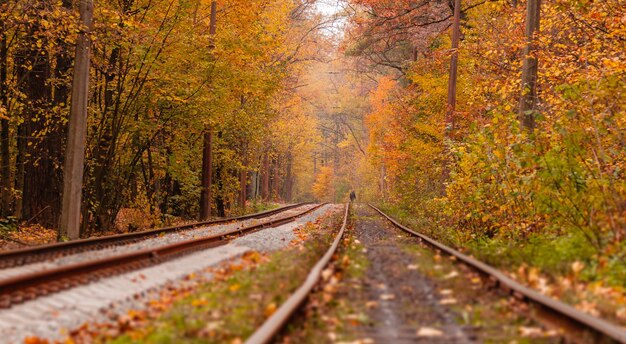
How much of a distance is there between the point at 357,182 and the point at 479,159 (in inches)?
2636

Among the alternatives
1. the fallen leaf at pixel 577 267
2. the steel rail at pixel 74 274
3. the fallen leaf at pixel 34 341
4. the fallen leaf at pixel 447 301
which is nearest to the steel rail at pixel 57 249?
the steel rail at pixel 74 274

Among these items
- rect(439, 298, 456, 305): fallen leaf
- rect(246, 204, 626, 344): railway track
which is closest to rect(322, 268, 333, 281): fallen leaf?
rect(246, 204, 626, 344): railway track

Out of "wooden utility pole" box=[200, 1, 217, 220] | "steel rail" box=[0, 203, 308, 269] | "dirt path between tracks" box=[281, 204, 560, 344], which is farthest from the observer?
"wooden utility pole" box=[200, 1, 217, 220]

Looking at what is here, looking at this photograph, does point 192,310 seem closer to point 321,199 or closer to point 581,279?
point 581,279

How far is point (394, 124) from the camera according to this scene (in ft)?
106

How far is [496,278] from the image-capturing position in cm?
648

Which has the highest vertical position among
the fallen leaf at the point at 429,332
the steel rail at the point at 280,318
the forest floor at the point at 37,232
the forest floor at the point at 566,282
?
the forest floor at the point at 566,282

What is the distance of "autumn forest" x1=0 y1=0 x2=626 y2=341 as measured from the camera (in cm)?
977

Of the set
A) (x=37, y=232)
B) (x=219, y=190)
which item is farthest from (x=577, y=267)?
(x=219, y=190)

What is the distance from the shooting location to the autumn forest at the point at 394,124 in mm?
9773

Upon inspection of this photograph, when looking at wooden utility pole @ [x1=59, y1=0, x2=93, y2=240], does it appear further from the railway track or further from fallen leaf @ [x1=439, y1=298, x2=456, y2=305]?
fallen leaf @ [x1=439, y1=298, x2=456, y2=305]

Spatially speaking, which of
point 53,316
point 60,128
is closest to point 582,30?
point 53,316

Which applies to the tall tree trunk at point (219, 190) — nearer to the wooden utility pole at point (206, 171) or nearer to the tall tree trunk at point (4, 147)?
the wooden utility pole at point (206, 171)

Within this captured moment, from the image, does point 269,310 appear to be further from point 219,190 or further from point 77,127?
point 219,190
